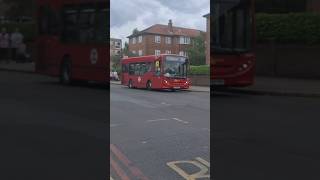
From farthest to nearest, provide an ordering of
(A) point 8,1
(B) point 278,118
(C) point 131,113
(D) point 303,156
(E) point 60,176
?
(B) point 278,118 → (D) point 303,156 → (E) point 60,176 → (A) point 8,1 → (C) point 131,113

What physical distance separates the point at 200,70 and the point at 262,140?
11.6ft

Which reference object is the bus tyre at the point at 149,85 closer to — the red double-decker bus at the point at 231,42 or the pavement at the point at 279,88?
the red double-decker bus at the point at 231,42

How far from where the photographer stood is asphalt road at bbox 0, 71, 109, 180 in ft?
8.23

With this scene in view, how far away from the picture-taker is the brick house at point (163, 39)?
2.00 m

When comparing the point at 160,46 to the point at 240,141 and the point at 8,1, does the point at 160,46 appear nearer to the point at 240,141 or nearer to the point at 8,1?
the point at 8,1

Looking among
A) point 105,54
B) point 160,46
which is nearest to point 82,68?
point 105,54

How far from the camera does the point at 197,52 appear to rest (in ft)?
6.63

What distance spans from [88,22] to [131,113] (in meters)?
0.44

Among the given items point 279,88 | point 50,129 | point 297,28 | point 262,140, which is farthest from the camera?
point 297,28

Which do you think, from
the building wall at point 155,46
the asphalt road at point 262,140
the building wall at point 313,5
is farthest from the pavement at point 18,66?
the building wall at point 313,5

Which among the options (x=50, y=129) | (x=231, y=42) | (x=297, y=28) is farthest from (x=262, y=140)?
(x=297, y=28)

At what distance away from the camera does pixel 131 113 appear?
222 centimetres

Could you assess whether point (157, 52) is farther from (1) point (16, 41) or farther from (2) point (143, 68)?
(1) point (16, 41)

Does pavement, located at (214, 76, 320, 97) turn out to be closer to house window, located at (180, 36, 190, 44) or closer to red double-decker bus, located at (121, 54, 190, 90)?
red double-decker bus, located at (121, 54, 190, 90)
